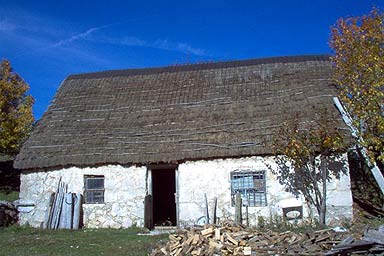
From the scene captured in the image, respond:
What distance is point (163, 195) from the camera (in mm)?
17969

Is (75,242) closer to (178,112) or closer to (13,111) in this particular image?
(178,112)

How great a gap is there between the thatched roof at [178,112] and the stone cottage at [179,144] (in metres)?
0.04

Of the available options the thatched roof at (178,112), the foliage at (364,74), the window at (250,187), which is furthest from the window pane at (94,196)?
the foliage at (364,74)

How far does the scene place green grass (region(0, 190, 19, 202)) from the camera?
17453 mm

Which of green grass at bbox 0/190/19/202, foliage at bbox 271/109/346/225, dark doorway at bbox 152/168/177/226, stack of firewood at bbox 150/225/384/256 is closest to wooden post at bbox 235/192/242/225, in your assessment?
foliage at bbox 271/109/346/225

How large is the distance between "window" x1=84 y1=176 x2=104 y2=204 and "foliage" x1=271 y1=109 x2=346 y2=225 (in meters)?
6.41

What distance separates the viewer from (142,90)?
1769cm

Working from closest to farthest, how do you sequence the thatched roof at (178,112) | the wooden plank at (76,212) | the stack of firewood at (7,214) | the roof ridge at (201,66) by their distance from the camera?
1. the thatched roof at (178,112)
2. the wooden plank at (76,212)
3. the stack of firewood at (7,214)
4. the roof ridge at (201,66)

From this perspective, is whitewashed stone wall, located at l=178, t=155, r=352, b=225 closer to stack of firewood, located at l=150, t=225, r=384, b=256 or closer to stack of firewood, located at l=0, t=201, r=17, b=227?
stack of firewood, located at l=150, t=225, r=384, b=256

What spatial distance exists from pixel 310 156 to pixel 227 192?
3116 mm

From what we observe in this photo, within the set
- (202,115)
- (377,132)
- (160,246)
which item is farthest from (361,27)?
(160,246)

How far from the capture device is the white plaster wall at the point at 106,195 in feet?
46.9

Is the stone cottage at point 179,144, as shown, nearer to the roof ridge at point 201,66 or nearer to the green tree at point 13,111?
the roof ridge at point 201,66

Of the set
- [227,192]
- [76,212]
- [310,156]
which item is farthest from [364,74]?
[76,212]
